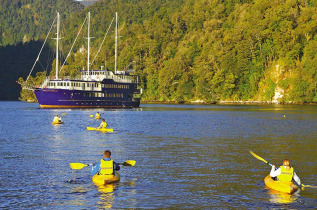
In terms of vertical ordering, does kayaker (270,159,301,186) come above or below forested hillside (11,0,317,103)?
below

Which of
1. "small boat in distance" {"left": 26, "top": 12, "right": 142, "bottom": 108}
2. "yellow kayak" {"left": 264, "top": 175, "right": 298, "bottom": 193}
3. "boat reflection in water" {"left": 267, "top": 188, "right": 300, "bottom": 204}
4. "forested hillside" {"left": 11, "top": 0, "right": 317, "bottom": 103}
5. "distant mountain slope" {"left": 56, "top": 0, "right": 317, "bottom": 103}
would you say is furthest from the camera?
"forested hillside" {"left": 11, "top": 0, "right": 317, "bottom": 103}

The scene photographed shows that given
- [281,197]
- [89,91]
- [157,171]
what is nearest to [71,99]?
[89,91]

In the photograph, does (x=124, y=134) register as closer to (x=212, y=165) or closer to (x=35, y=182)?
(x=212, y=165)

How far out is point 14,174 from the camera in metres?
27.3

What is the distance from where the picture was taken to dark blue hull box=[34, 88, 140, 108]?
11356 cm

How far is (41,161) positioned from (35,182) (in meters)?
7.14

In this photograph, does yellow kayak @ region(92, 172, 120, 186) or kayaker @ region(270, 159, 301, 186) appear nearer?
kayaker @ region(270, 159, 301, 186)

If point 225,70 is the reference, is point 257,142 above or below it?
below

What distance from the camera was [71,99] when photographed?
376ft

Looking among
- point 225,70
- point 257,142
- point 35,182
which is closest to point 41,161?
point 35,182

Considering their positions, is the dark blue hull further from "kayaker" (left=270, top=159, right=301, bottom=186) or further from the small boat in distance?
"kayaker" (left=270, top=159, right=301, bottom=186)

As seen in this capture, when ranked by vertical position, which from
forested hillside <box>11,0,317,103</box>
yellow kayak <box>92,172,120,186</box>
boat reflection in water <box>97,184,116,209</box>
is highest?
forested hillside <box>11,0,317,103</box>

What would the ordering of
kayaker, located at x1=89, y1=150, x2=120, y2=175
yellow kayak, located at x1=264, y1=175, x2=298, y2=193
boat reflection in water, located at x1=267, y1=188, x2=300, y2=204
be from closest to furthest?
boat reflection in water, located at x1=267, y1=188, x2=300, y2=204
yellow kayak, located at x1=264, y1=175, x2=298, y2=193
kayaker, located at x1=89, y1=150, x2=120, y2=175

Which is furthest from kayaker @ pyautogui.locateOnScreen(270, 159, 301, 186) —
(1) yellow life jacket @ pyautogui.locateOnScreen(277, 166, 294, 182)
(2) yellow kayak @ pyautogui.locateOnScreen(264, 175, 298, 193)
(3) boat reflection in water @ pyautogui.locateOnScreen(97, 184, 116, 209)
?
(3) boat reflection in water @ pyautogui.locateOnScreen(97, 184, 116, 209)
